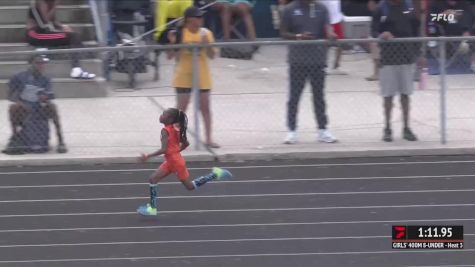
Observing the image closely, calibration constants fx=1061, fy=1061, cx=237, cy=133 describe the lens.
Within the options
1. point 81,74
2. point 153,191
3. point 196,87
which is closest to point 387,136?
point 196,87

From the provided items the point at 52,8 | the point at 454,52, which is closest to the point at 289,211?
the point at 454,52

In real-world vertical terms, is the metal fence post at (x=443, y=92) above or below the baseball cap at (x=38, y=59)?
below

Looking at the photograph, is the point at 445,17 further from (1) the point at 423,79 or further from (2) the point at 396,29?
(2) the point at 396,29

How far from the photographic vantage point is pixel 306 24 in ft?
40.8

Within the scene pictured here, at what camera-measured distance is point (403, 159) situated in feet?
39.4

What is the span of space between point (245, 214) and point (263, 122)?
3520 millimetres

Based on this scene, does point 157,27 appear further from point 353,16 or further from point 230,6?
point 353,16

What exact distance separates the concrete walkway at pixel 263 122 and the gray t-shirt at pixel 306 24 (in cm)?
65

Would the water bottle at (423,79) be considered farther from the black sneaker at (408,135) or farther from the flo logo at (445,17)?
the flo logo at (445,17)

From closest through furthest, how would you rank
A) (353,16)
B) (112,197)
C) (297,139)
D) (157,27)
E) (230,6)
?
(112,197)
(297,139)
(157,27)
(230,6)
(353,16)

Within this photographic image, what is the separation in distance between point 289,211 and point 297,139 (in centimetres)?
294

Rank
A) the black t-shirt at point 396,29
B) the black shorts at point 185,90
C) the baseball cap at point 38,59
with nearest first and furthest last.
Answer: the baseball cap at point 38,59 → the black shorts at point 185,90 → the black t-shirt at point 396,29

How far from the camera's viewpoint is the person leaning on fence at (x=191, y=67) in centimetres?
1216

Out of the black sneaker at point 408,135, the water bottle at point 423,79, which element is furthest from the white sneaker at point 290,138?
the water bottle at point 423,79
